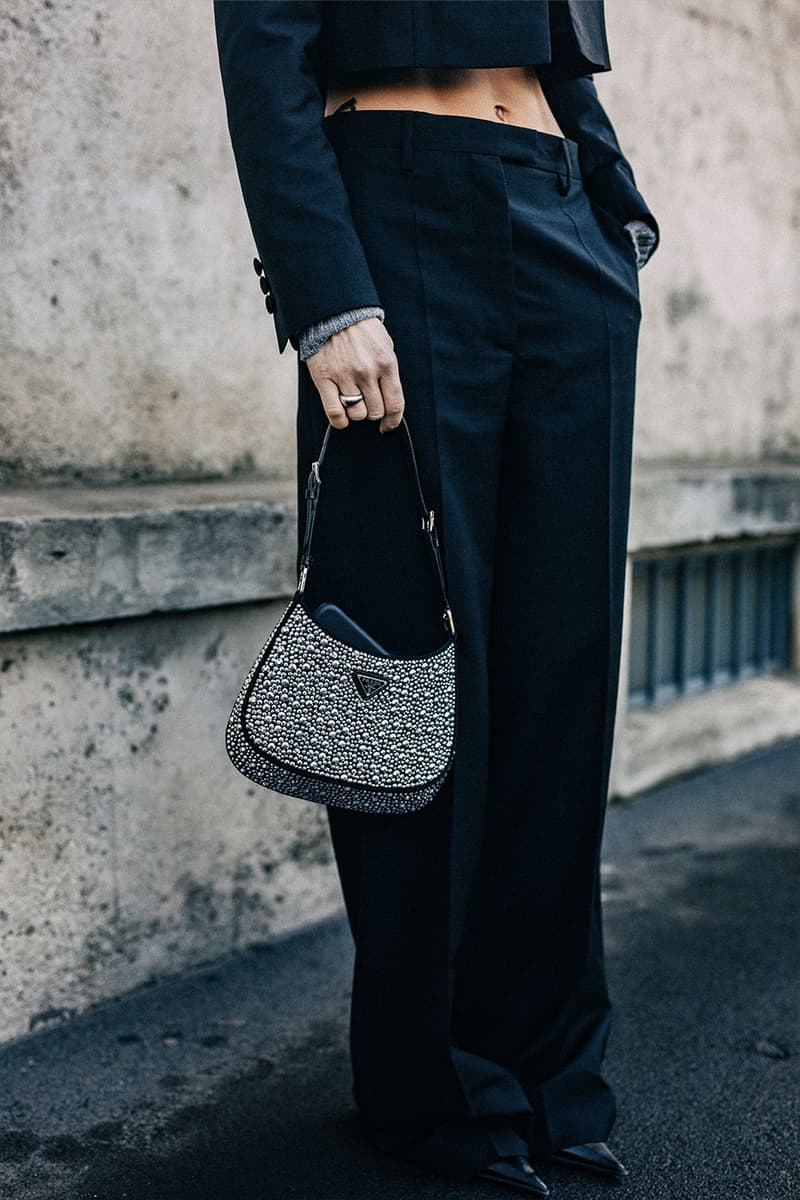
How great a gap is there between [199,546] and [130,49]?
863 mm

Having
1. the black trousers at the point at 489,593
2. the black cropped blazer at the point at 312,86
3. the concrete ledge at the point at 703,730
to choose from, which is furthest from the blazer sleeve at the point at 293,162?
the concrete ledge at the point at 703,730

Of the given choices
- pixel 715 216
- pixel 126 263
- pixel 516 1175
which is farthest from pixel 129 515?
pixel 715 216

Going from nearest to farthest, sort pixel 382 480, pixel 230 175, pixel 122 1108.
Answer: pixel 382 480, pixel 122 1108, pixel 230 175

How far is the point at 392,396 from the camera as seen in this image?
1487 mm

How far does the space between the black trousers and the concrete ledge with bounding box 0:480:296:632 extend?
0.49m

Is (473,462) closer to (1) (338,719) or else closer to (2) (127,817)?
(1) (338,719)

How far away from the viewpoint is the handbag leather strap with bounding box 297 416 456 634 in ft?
5.05

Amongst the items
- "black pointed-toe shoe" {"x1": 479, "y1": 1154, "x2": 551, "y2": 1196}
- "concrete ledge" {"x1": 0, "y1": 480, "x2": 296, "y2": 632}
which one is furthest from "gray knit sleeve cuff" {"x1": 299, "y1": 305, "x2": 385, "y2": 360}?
"black pointed-toe shoe" {"x1": 479, "y1": 1154, "x2": 551, "y2": 1196}

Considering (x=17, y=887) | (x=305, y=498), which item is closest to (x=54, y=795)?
(x=17, y=887)

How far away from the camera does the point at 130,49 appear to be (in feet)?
7.09

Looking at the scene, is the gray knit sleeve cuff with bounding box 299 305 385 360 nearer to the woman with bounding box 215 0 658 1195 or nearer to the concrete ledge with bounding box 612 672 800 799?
the woman with bounding box 215 0 658 1195

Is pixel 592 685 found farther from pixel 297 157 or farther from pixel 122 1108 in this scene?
pixel 122 1108

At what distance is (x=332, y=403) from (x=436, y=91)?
1.41ft

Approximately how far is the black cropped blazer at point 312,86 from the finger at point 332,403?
6cm
